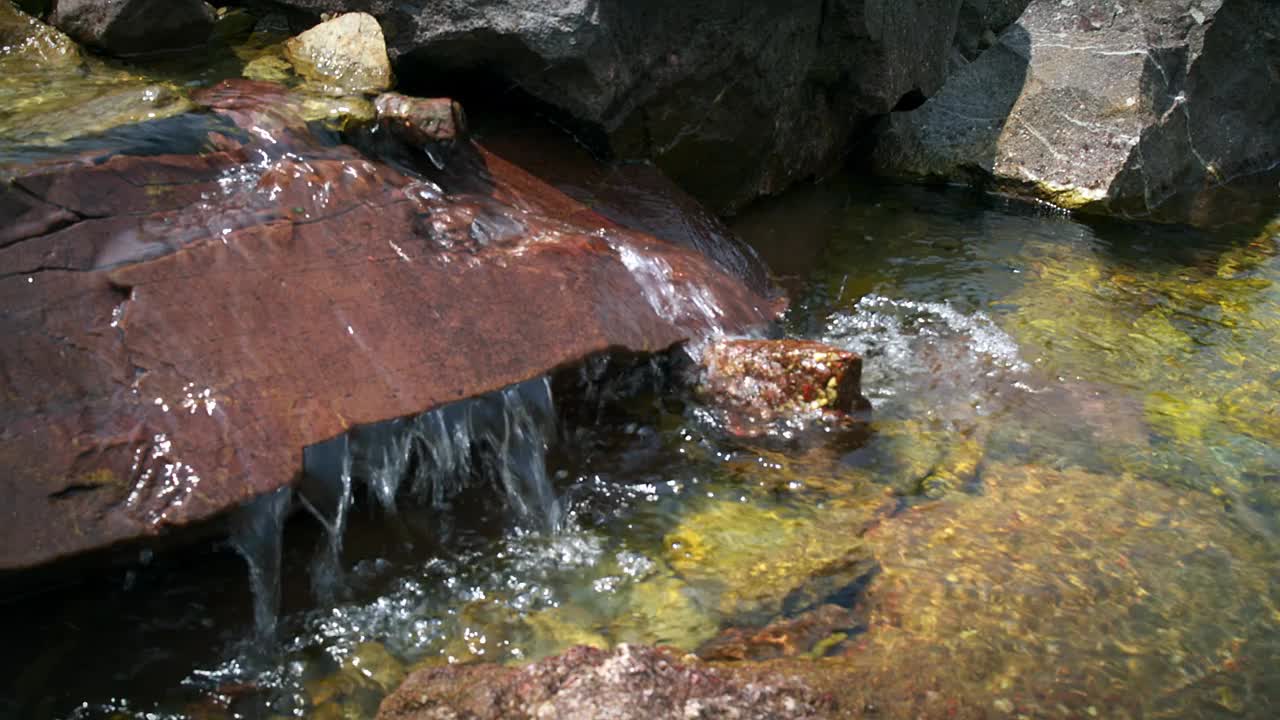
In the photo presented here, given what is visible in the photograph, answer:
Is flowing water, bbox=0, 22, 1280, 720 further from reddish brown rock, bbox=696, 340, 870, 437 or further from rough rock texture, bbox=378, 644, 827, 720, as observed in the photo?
rough rock texture, bbox=378, 644, 827, 720

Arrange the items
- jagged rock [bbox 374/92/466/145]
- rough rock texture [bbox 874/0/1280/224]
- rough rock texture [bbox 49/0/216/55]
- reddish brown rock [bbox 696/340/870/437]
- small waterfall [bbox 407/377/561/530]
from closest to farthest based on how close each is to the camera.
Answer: small waterfall [bbox 407/377/561/530]
reddish brown rock [bbox 696/340/870/437]
jagged rock [bbox 374/92/466/145]
rough rock texture [bbox 49/0/216/55]
rough rock texture [bbox 874/0/1280/224]

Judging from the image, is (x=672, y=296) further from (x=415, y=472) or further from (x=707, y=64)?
(x=707, y=64)

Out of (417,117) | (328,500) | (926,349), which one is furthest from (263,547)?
(926,349)

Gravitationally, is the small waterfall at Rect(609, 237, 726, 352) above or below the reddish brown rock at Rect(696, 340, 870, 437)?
above

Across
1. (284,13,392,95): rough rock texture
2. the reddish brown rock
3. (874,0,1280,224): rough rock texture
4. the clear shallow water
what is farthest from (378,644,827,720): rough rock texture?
(874,0,1280,224): rough rock texture

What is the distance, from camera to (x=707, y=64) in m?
5.77

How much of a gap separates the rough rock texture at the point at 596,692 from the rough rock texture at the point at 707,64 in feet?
10.3

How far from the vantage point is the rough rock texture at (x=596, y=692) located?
8.59 ft

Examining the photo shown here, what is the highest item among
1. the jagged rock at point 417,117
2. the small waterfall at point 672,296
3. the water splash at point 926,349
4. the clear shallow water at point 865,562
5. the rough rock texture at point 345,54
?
the rough rock texture at point 345,54

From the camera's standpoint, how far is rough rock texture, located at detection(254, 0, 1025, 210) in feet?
16.4

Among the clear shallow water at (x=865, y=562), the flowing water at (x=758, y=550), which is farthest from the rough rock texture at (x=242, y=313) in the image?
the clear shallow water at (x=865, y=562)

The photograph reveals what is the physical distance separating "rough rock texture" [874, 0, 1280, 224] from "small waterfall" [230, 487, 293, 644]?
19.3 ft

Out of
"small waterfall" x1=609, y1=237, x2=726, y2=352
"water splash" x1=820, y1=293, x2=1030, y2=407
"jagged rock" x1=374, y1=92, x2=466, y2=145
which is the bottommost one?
"water splash" x1=820, y1=293, x2=1030, y2=407

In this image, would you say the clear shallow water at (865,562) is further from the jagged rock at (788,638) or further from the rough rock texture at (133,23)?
the rough rock texture at (133,23)
